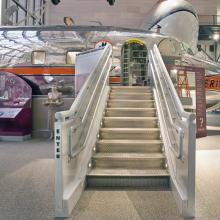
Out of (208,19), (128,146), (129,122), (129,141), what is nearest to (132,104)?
(129,122)

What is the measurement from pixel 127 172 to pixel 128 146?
0.71 metres

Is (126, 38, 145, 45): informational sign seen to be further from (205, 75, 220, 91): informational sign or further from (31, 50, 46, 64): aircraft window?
(31, 50, 46, 64): aircraft window

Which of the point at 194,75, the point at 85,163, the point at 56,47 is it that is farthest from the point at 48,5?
the point at 85,163

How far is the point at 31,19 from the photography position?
17.8 m

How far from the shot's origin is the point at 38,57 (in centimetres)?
966

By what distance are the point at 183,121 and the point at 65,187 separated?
59.1 inches

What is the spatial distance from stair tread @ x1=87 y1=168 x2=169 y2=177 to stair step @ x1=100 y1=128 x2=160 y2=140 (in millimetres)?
944

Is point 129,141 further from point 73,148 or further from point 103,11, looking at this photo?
point 103,11

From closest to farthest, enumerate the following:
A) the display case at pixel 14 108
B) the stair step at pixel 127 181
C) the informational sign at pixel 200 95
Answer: the stair step at pixel 127 181, the informational sign at pixel 200 95, the display case at pixel 14 108

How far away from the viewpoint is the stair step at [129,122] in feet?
18.3

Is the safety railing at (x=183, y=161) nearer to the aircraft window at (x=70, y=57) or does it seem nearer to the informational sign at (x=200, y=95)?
the informational sign at (x=200, y=95)

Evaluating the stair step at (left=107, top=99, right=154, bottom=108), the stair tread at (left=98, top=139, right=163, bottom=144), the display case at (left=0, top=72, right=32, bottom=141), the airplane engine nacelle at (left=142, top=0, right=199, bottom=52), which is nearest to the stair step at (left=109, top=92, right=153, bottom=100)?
the stair step at (left=107, top=99, right=154, bottom=108)

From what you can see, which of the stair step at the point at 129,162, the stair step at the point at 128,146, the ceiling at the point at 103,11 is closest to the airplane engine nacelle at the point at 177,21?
the ceiling at the point at 103,11

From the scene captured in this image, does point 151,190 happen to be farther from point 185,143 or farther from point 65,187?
point 65,187
